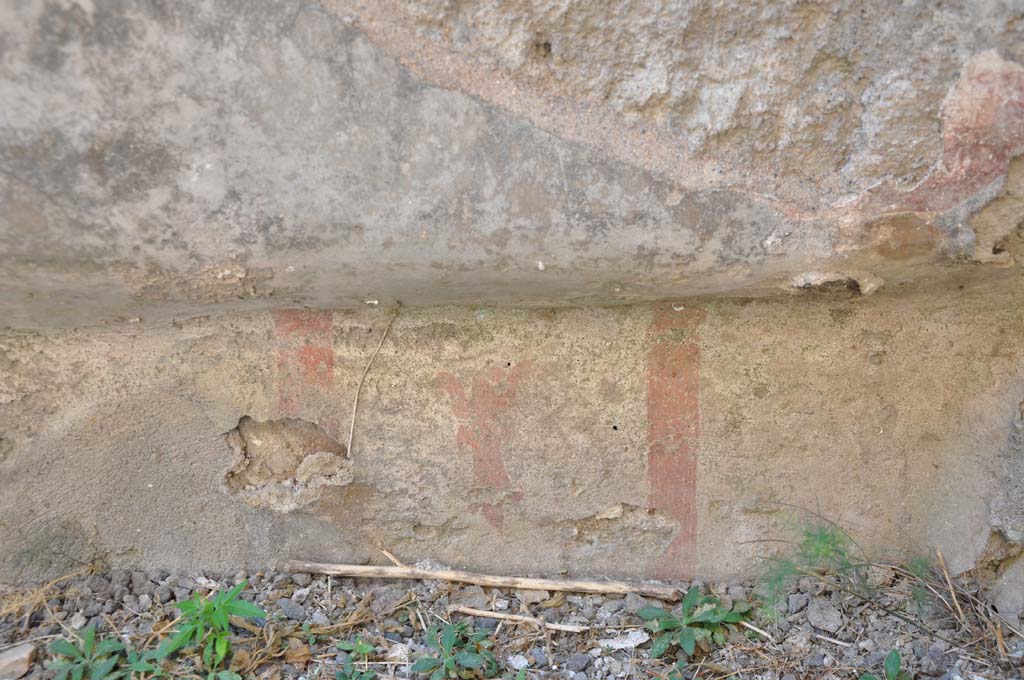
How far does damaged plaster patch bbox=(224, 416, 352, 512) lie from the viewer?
4.91ft

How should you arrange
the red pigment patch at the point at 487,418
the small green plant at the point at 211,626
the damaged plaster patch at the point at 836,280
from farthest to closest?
the red pigment patch at the point at 487,418, the small green plant at the point at 211,626, the damaged plaster patch at the point at 836,280

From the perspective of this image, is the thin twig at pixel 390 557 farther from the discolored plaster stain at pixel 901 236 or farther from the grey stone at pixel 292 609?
the discolored plaster stain at pixel 901 236

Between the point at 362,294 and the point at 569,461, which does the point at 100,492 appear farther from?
the point at 569,461

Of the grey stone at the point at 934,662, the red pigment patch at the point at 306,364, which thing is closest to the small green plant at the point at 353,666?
the red pigment patch at the point at 306,364

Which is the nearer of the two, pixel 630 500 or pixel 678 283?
pixel 678 283

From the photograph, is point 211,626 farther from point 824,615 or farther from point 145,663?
point 824,615

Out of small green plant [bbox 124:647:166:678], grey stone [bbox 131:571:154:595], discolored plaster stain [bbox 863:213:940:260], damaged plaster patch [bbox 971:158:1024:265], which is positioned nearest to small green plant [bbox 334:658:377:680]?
small green plant [bbox 124:647:166:678]

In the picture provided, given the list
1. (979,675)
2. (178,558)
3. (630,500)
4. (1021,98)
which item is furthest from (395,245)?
(979,675)

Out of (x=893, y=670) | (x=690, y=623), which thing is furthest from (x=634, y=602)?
(x=893, y=670)

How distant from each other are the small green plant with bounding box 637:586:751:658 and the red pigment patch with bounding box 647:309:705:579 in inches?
3.3

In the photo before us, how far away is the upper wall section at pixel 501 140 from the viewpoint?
1.10 meters

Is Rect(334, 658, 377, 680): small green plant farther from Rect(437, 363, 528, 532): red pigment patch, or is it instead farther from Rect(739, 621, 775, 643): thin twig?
Rect(739, 621, 775, 643): thin twig

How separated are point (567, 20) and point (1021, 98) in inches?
24.0

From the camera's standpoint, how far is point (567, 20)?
3.72 ft
